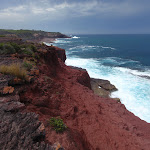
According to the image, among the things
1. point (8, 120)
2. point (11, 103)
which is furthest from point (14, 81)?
point (8, 120)

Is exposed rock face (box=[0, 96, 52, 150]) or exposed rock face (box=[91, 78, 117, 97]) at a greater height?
exposed rock face (box=[0, 96, 52, 150])

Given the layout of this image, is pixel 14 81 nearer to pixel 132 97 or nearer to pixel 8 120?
pixel 8 120

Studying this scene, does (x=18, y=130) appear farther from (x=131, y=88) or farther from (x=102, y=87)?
(x=131, y=88)

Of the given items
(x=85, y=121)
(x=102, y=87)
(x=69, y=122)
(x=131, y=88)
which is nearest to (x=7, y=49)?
(x=69, y=122)

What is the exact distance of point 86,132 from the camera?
610cm

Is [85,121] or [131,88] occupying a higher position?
[85,121]

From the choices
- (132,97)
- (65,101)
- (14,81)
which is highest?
(14,81)

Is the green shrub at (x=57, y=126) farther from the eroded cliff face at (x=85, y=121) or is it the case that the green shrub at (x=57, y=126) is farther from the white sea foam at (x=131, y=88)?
the white sea foam at (x=131, y=88)

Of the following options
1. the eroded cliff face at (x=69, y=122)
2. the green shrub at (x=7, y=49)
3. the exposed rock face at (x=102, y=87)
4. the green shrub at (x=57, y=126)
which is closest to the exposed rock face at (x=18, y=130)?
the eroded cliff face at (x=69, y=122)

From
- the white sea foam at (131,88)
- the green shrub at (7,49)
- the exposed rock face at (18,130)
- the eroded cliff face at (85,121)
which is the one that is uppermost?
the green shrub at (7,49)

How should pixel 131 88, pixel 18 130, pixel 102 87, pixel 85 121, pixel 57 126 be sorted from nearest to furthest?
pixel 18 130, pixel 57 126, pixel 85 121, pixel 102 87, pixel 131 88

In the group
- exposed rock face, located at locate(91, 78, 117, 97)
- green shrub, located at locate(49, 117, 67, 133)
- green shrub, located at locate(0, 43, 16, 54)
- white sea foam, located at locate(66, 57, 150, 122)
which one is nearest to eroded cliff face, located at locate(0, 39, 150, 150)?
green shrub, located at locate(49, 117, 67, 133)

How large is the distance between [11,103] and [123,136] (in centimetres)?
658

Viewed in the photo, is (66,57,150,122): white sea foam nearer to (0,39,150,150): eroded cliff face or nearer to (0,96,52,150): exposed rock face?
(0,39,150,150): eroded cliff face
